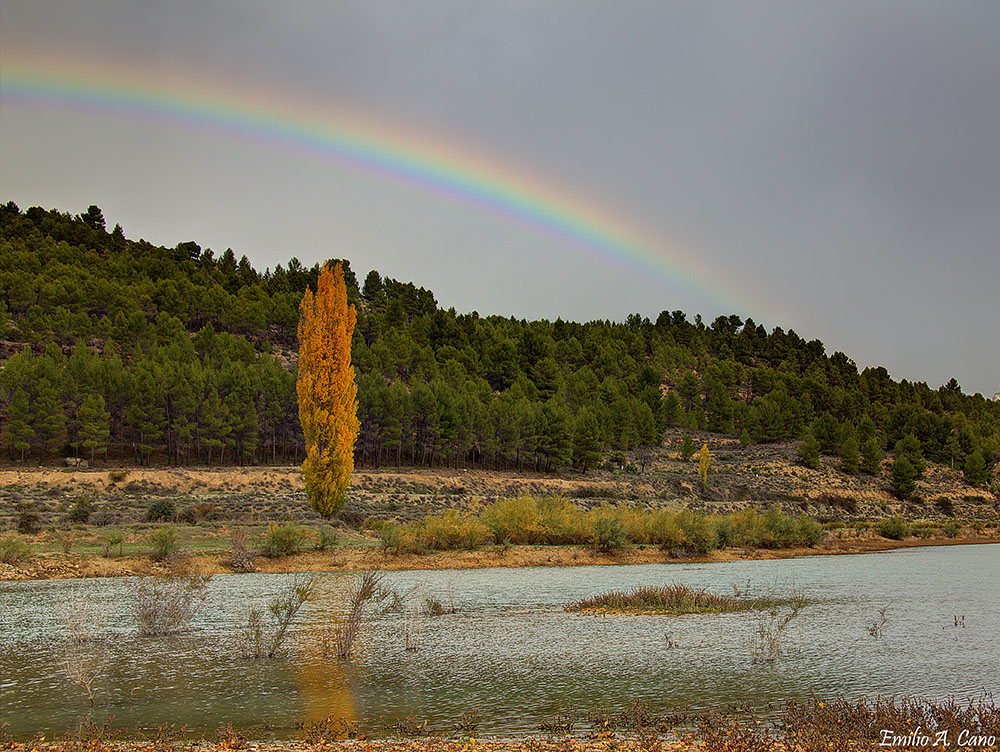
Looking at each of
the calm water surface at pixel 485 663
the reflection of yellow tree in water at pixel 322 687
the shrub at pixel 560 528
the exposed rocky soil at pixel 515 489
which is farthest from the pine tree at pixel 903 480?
the reflection of yellow tree in water at pixel 322 687

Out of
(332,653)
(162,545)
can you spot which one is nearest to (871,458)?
(162,545)

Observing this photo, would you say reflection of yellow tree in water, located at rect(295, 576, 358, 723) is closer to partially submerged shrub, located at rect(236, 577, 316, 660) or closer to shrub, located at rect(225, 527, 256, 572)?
partially submerged shrub, located at rect(236, 577, 316, 660)

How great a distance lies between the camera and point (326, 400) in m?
39.9

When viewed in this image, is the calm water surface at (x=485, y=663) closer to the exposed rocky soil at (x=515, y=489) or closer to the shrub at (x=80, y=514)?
the shrub at (x=80, y=514)

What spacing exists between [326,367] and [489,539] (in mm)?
11993

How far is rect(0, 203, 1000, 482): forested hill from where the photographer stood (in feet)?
228

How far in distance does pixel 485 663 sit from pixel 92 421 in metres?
62.0

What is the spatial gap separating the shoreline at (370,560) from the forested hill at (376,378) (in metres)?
39.4

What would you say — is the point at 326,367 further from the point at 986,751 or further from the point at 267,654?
the point at 986,751

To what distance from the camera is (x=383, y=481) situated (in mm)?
66375

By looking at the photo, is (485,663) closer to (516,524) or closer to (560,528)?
(516,524)

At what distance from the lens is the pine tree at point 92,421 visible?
64812mm

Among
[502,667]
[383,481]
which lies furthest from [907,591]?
[383,481]

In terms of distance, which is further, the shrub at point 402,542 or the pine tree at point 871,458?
the pine tree at point 871,458
